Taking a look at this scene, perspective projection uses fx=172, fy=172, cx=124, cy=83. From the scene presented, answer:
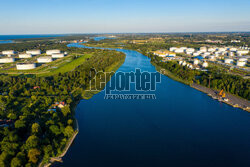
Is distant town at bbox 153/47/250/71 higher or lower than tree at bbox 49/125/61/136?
higher

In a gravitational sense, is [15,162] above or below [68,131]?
below

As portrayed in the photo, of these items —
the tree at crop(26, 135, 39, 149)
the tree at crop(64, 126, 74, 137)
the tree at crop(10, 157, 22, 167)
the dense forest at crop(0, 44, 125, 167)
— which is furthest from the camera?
the tree at crop(64, 126, 74, 137)

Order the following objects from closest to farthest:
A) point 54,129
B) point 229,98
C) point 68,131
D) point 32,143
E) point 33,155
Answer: point 33,155
point 32,143
point 54,129
point 68,131
point 229,98

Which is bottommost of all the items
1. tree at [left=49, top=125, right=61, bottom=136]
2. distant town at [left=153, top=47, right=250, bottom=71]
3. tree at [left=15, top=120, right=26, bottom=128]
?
tree at [left=49, top=125, right=61, bottom=136]

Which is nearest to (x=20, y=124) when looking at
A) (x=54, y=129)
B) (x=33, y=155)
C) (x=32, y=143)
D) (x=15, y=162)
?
(x=54, y=129)

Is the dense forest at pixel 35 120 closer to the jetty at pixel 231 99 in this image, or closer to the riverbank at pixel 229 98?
the riverbank at pixel 229 98

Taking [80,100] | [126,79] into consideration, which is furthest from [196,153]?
[126,79]

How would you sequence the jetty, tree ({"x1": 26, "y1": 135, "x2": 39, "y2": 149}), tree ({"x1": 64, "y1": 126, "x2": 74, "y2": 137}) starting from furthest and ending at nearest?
the jetty < tree ({"x1": 64, "y1": 126, "x2": 74, "y2": 137}) < tree ({"x1": 26, "y1": 135, "x2": 39, "y2": 149})

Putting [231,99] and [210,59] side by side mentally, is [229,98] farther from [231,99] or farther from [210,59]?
[210,59]

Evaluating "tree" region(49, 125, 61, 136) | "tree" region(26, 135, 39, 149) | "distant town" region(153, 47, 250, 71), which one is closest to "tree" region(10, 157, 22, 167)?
"tree" region(26, 135, 39, 149)

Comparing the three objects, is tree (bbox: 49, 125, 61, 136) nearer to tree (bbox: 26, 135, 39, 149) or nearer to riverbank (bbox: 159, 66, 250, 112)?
tree (bbox: 26, 135, 39, 149)
